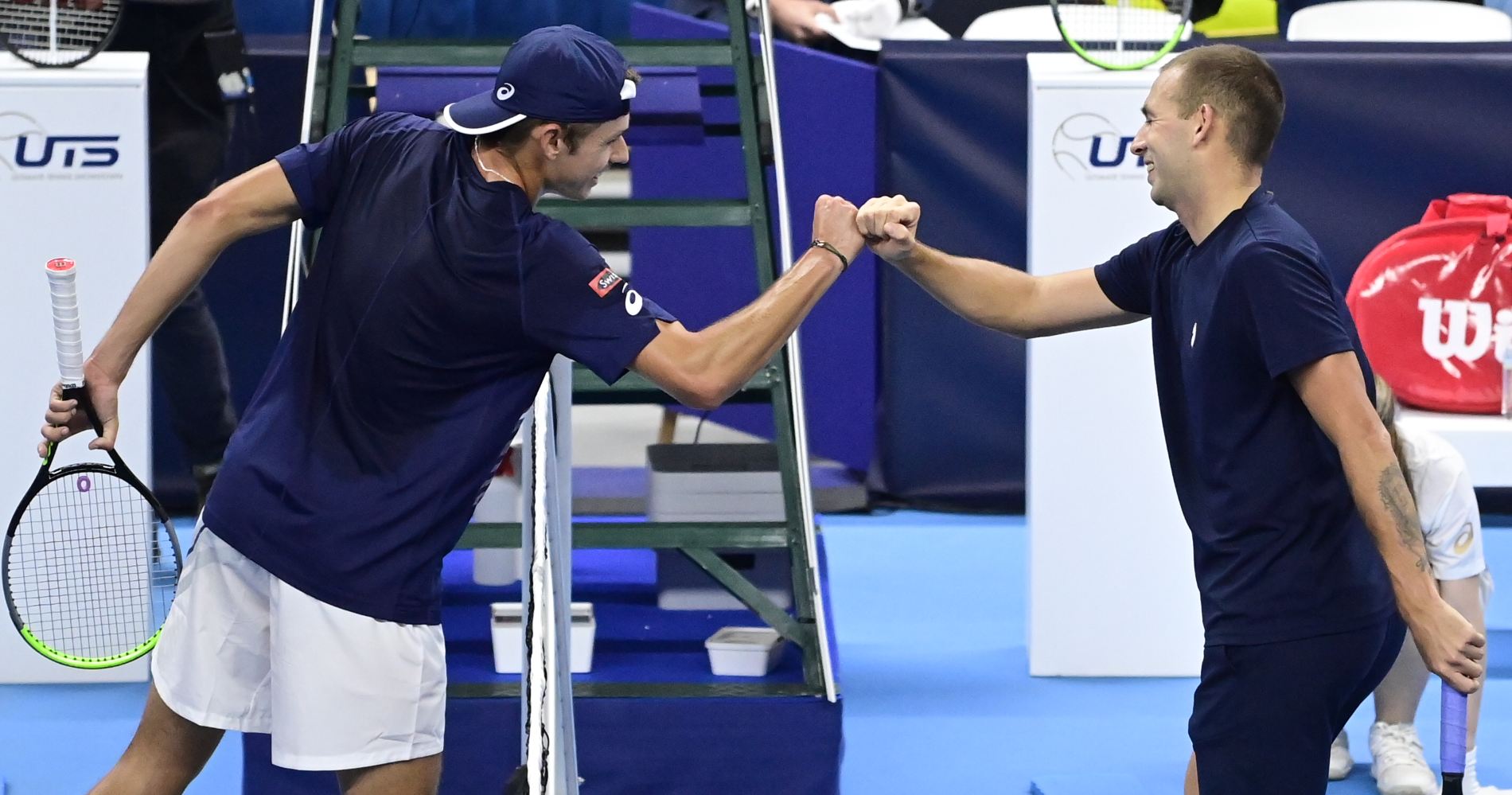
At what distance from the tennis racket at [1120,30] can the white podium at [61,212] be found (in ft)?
7.80

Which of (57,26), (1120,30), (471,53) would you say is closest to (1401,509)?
(1120,30)

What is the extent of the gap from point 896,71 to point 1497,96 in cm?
185

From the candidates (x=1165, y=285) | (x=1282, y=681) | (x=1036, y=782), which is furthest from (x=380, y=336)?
(x=1036, y=782)

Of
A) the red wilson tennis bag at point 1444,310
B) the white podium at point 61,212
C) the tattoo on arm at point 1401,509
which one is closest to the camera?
the tattoo on arm at point 1401,509

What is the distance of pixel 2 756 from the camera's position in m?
4.61

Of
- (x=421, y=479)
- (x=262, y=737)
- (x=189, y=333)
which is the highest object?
(x=421, y=479)

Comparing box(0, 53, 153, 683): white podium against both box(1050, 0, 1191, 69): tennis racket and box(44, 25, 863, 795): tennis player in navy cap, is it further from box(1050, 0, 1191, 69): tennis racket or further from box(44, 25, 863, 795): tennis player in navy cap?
box(1050, 0, 1191, 69): tennis racket

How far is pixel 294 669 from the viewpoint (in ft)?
9.71

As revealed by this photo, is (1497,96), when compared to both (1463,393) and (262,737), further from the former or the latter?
(262,737)

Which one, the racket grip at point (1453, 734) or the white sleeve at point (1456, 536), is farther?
the white sleeve at point (1456, 536)

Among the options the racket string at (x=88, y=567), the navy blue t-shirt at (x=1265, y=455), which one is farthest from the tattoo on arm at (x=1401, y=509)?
the racket string at (x=88, y=567)

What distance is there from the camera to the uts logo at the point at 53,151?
489cm

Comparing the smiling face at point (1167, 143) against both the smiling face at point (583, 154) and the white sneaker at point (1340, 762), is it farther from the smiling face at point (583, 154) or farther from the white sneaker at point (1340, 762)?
the white sneaker at point (1340, 762)

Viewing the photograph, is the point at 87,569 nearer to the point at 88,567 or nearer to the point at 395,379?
the point at 88,567
